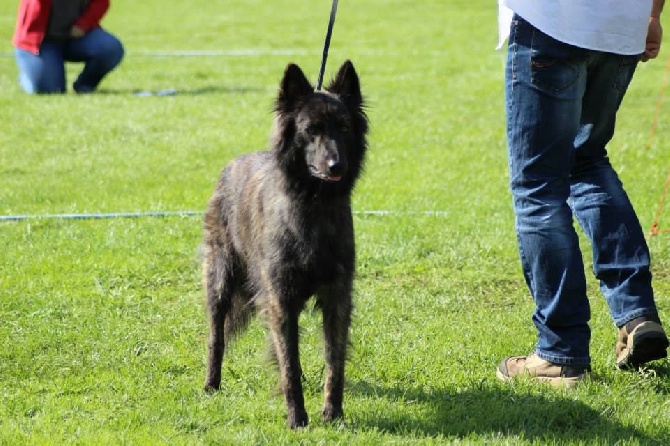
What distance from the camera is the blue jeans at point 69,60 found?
44.6 ft

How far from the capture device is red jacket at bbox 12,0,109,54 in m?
13.7

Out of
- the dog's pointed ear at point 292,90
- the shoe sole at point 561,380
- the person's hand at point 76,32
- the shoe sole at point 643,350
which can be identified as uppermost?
the dog's pointed ear at point 292,90

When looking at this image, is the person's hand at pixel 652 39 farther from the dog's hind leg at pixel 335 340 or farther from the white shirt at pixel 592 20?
the dog's hind leg at pixel 335 340

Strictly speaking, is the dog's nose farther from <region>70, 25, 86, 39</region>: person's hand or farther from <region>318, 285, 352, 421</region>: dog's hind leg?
<region>70, 25, 86, 39</region>: person's hand

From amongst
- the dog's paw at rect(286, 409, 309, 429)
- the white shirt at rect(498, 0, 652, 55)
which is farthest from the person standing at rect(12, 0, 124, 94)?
the dog's paw at rect(286, 409, 309, 429)

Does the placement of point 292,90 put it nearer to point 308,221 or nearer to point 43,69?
point 308,221

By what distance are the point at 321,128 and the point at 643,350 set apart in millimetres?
1863

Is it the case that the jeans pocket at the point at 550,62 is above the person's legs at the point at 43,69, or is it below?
above

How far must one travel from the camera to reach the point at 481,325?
569 centimetres

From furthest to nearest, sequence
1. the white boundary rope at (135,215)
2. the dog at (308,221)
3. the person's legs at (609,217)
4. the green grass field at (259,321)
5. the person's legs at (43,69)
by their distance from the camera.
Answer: the person's legs at (43,69)
the white boundary rope at (135,215)
the person's legs at (609,217)
the green grass field at (259,321)
the dog at (308,221)

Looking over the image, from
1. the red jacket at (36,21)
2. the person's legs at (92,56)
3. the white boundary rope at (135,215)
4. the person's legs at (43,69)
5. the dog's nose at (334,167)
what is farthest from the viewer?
the person's legs at (92,56)

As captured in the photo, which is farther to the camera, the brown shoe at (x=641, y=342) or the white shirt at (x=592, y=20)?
the brown shoe at (x=641, y=342)

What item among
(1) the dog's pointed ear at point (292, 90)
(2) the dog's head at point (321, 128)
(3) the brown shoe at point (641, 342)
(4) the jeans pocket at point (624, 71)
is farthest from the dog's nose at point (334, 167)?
(3) the brown shoe at point (641, 342)

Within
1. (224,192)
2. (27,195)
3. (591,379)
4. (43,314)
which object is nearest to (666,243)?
(591,379)
